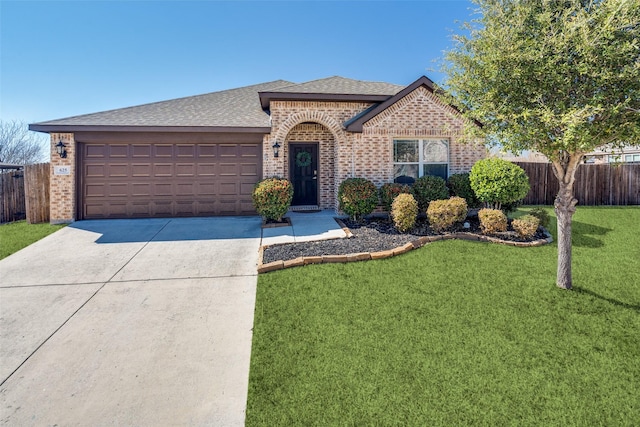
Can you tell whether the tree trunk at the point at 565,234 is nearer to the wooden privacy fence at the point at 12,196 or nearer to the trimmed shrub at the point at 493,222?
the trimmed shrub at the point at 493,222

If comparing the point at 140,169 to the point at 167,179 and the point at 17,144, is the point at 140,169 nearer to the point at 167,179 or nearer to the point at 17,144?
the point at 167,179

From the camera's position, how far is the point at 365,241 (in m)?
6.92

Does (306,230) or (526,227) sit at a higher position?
(526,227)

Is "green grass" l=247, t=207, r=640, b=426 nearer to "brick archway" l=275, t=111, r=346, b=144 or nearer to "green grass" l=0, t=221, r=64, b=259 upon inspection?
"brick archway" l=275, t=111, r=346, b=144

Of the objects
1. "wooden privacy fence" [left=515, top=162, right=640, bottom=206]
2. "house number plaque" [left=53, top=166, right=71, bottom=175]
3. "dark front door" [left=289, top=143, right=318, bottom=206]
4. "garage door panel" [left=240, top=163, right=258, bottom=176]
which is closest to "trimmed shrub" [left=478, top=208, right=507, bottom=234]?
"dark front door" [left=289, top=143, right=318, bottom=206]

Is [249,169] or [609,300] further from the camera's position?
[249,169]

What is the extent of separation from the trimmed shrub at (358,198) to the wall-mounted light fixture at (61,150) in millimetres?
8650

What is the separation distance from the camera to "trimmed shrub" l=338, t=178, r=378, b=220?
889 cm

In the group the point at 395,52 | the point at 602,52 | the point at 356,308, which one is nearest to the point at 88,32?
the point at 395,52

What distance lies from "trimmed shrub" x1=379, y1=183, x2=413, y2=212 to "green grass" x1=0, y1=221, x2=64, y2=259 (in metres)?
9.15

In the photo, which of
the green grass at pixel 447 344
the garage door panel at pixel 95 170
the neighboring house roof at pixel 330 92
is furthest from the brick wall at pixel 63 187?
the green grass at pixel 447 344

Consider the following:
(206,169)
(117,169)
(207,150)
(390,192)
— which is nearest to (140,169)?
(117,169)

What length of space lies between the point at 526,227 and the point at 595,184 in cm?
910

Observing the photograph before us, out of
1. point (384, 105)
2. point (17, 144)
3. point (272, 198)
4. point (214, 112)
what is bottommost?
point (272, 198)
